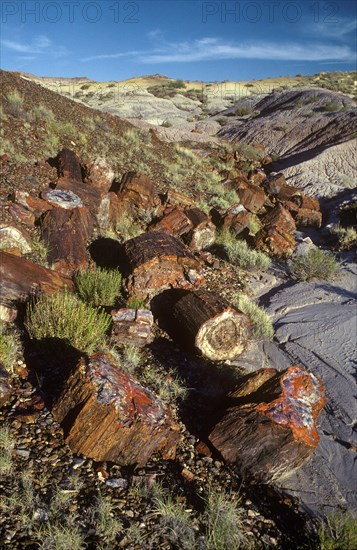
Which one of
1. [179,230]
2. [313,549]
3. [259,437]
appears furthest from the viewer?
[179,230]

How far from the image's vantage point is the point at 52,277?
228 inches

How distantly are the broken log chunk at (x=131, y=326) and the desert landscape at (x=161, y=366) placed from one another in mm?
20

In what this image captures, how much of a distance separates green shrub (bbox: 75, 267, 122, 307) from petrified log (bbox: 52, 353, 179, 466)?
2.26m

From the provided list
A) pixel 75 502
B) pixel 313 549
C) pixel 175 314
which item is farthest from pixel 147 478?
pixel 175 314

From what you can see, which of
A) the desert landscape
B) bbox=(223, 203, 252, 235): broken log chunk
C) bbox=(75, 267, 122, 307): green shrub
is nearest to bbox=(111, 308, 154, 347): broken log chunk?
the desert landscape

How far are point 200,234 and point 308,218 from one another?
17.0 ft

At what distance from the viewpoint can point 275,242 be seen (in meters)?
9.58

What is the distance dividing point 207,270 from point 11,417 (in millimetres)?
5227

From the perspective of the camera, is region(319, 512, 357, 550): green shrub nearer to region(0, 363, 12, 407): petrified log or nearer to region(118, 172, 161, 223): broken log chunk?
region(0, 363, 12, 407): petrified log

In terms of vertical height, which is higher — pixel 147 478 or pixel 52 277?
pixel 52 277

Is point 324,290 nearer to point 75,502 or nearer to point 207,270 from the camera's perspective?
point 207,270

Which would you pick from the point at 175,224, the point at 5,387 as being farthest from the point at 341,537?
the point at 175,224

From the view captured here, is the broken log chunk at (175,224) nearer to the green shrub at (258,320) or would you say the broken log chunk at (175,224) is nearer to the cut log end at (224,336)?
the green shrub at (258,320)

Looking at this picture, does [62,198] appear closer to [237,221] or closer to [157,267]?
[157,267]
